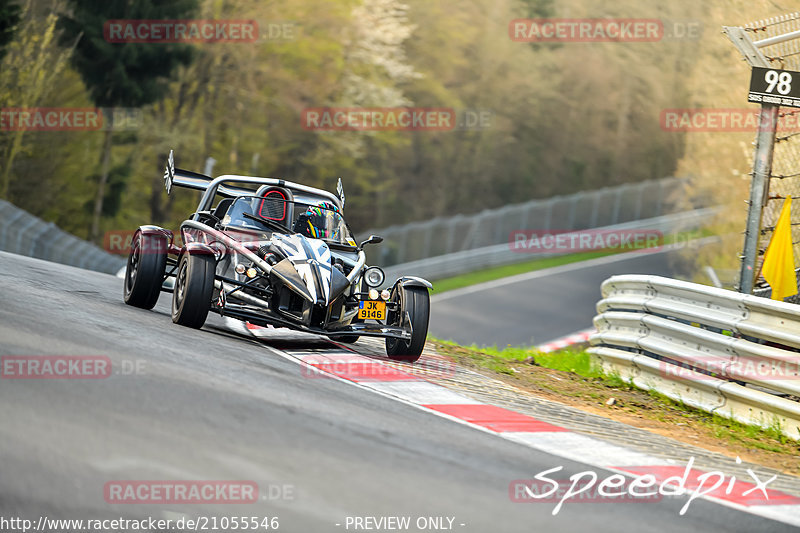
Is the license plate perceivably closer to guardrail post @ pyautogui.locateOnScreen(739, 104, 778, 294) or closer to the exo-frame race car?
the exo-frame race car

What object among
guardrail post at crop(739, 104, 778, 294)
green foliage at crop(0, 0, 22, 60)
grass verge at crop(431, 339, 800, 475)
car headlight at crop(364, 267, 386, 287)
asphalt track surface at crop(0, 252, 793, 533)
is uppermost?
green foliage at crop(0, 0, 22, 60)

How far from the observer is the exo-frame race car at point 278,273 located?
29.3ft

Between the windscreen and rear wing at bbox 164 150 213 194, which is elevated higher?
rear wing at bbox 164 150 213 194

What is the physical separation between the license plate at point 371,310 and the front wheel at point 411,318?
14 cm

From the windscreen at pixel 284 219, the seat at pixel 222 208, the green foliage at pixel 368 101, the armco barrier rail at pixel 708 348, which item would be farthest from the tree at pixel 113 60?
the armco barrier rail at pixel 708 348

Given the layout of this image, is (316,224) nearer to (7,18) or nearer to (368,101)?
(7,18)

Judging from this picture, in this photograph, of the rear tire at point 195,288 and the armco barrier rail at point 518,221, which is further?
the armco barrier rail at point 518,221

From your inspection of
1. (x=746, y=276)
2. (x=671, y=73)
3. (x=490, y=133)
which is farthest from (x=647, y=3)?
(x=746, y=276)

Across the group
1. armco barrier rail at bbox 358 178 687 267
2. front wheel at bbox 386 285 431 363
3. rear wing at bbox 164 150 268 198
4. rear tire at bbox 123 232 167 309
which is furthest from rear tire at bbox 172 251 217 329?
armco barrier rail at bbox 358 178 687 267

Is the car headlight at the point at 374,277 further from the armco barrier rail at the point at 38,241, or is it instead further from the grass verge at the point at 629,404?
the armco barrier rail at the point at 38,241

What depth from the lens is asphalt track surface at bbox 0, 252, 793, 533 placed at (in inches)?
172

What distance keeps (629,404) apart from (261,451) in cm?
518

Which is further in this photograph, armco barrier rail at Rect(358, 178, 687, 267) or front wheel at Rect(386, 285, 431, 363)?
armco barrier rail at Rect(358, 178, 687, 267)

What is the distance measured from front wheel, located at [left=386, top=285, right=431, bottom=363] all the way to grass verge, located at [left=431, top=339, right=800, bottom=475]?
3.57 feet
